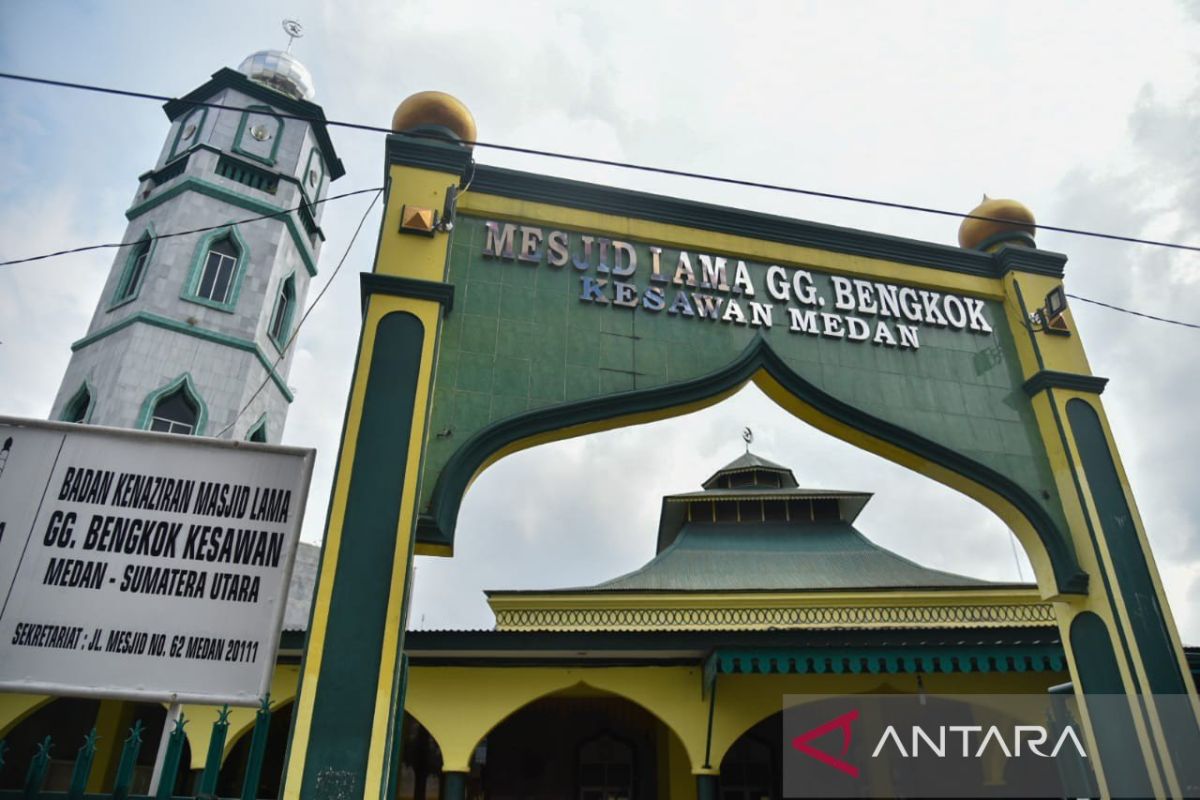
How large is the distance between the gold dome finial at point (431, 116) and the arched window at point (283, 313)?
12.7 m

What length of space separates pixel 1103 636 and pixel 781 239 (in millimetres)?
4538

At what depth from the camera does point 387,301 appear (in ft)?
19.3

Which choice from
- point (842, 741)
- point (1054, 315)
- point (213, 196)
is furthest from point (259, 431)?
point (1054, 315)

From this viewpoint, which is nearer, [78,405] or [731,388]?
[731,388]

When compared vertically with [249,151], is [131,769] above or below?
below

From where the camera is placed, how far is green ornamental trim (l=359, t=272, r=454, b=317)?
589cm

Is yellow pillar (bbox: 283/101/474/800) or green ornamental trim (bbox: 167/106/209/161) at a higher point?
green ornamental trim (bbox: 167/106/209/161)

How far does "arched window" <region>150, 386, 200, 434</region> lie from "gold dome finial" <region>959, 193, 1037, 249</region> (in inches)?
577

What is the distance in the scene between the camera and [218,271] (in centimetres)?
1741

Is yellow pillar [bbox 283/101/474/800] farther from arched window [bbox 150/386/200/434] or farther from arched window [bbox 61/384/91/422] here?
arched window [bbox 61/384/91/422]

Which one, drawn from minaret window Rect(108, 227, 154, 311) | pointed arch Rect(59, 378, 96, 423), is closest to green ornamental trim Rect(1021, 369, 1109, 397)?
pointed arch Rect(59, 378, 96, 423)

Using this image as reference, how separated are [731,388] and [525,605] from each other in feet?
29.1

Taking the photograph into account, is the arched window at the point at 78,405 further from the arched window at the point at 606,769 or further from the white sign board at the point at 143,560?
the white sign board at the point at 143,560

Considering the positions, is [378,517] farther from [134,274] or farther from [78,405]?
[134,274]
